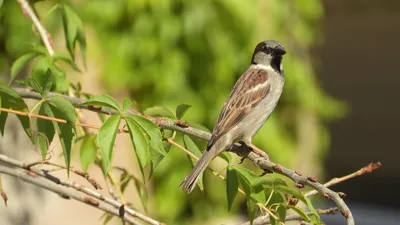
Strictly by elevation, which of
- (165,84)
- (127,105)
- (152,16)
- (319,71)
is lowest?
(319,71)

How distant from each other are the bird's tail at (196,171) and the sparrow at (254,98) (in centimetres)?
40

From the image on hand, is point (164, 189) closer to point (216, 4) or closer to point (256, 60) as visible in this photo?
point (216, 4)

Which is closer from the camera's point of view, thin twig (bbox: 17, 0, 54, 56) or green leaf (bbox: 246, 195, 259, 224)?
green leaf (bbox: 246, 195, 259, 224)

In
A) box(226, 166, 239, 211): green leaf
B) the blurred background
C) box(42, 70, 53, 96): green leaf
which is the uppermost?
box(42, 70, 53, 96): green leaf

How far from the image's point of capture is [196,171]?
2.32 metres

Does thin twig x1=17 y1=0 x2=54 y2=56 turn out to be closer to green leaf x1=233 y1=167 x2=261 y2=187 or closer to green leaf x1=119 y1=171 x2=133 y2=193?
green leaf x1=119 y1=171 x2=133 y2=193

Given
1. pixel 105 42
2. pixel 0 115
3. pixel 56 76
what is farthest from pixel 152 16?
pixel 0 115

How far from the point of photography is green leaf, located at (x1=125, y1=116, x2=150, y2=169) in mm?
1947

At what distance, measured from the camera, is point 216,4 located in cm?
492

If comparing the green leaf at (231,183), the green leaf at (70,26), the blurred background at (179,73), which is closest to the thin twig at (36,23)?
the green leaf at (70,26)

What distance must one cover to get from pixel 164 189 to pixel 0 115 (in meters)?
3.27

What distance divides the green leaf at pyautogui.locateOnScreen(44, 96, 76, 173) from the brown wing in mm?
1049

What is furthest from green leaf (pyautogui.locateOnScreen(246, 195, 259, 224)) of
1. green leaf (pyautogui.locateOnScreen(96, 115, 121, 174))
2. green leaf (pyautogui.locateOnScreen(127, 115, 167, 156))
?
green leaf (pyautogui.locateOnScreen(96, 115, 121, 174))

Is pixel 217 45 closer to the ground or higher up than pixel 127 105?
closer to the ground
